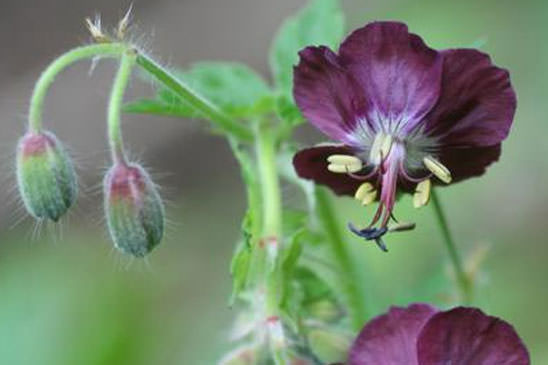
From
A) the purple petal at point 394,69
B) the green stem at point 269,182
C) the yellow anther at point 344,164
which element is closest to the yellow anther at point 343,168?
the yellow anther at point 344,164

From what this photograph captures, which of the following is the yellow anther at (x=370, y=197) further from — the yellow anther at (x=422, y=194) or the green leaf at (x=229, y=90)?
the green leaf at (x=229, y=90)

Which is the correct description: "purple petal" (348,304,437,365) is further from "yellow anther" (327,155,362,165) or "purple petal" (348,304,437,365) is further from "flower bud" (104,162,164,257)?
"flower bud" (104,162,164,257)

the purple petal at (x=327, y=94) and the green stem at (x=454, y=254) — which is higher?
the purple petal at (x=327, y=94)

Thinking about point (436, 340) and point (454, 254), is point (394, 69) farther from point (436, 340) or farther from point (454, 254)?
point (454, 254)

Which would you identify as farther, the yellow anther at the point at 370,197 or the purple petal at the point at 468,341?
the yellow anther at the point at 370,197

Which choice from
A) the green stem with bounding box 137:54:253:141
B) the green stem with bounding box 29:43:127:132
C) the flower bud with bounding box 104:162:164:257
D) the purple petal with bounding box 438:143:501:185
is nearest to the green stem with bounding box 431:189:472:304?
the purple petal with bounding box 438:143:501:185

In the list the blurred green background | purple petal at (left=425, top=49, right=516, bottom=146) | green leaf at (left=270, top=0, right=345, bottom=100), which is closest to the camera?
purple petal at (left=425, top=49, right=516, bottom=146)
